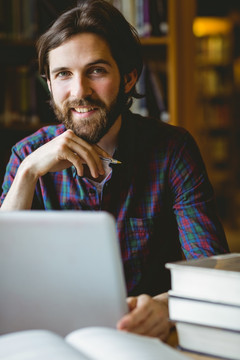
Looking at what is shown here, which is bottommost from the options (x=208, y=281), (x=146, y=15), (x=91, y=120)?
(x=208, y=281)

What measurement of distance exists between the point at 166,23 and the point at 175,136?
1.12 metres

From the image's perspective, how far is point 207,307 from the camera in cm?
67

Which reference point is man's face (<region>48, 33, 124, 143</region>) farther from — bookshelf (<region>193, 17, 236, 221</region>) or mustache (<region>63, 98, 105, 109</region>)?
bookshelf (<region>193, 17, 236, 221</region>)

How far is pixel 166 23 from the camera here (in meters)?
2.37

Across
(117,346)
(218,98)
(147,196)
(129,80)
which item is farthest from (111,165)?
(218,98)

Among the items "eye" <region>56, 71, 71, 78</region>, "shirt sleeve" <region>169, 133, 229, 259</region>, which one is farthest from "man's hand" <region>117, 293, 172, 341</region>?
"eye" <region>56, 71, 71, 78</region>

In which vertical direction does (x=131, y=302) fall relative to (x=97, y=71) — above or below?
below

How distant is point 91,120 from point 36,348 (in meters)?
0.92

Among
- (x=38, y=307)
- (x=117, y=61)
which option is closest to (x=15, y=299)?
(x=38, y=307)

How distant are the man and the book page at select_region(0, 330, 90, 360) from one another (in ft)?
2.31

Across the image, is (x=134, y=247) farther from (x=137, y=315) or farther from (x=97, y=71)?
(x=137, y=315)

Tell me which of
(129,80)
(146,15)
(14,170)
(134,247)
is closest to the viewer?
(134,247)

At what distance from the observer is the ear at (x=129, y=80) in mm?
1604

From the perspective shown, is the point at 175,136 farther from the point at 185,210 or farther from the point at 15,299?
the point at 15,299
